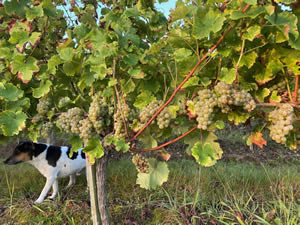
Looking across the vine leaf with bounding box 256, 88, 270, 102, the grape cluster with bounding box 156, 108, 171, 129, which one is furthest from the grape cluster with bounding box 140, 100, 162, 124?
the vine leaf with bounding box 256, 88, 270, 102

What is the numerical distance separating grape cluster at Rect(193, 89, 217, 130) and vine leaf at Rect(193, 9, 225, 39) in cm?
29

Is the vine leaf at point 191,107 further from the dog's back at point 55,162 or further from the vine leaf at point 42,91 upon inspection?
the dog's back at point 55,162

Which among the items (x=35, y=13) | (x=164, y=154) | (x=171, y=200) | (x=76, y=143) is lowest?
(x=171, y=200)

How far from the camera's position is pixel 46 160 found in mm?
3016

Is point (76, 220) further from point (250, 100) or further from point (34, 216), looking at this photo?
point (250, 100)

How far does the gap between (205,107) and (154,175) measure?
2.13 ft

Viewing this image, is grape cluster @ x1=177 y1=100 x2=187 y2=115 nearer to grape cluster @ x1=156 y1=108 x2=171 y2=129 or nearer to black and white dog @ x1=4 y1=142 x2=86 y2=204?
grape cluster @ x1=156 y1=108 x2=171 y2=129

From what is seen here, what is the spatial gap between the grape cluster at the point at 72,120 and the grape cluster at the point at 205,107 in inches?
29.2

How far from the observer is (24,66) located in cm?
148

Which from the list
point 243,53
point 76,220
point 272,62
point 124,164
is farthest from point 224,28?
point 124,164

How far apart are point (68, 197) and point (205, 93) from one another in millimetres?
2733

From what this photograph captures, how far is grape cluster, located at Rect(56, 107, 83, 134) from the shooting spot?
151cm

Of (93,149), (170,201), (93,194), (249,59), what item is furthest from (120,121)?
(170,201)

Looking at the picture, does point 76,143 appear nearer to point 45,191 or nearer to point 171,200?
point 45,191
